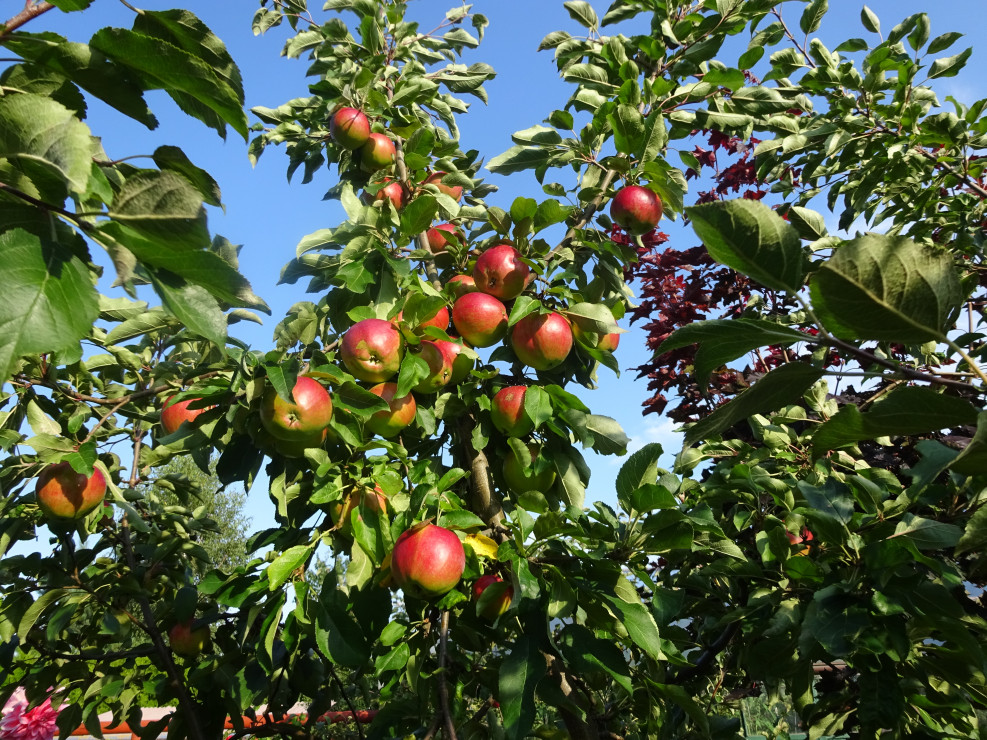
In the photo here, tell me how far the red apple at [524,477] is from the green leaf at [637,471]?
0.30m

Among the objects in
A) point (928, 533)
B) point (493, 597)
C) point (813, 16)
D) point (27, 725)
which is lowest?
point (27, 725)

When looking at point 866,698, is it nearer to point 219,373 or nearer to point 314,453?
point 314,453

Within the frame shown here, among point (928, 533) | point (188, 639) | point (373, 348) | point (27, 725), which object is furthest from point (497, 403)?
point (27, 725)

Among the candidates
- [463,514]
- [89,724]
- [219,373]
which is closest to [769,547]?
[463,514]

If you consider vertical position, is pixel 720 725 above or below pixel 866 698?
below

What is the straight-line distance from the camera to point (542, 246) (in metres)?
1.85

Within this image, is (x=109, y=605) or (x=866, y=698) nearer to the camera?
(x=866, y=698)

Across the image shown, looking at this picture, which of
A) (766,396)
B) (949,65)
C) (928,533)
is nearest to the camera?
(766,396)

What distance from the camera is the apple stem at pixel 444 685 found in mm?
1372

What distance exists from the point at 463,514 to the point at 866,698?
84 centimetres

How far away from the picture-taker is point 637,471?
4.69ft

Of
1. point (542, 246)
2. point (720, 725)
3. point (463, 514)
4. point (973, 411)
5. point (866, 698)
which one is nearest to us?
point (973, 411)

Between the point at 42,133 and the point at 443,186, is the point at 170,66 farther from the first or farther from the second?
the point at 443,186

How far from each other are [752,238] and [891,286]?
127mm
